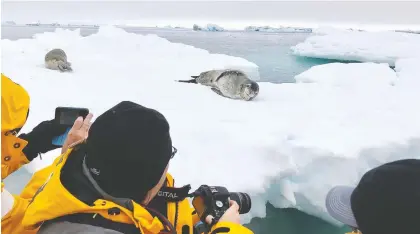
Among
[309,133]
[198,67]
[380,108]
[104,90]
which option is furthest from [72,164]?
[198,67]

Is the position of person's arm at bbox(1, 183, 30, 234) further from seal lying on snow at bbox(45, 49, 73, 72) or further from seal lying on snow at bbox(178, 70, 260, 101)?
seal lying on snow at bbox(45, 49, 73, 72)

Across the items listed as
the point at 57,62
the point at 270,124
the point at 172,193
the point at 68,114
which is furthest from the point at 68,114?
the point at 57,62

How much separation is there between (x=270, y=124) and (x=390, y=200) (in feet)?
8.33

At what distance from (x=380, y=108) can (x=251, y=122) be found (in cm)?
149

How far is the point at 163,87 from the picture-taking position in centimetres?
471

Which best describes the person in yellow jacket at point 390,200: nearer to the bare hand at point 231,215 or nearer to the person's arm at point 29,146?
the bare hand at point 231,215

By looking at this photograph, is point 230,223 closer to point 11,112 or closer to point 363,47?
point 11,112

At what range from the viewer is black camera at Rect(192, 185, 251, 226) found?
42.5 inches

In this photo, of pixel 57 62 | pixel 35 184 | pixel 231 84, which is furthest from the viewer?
pixel 57 62

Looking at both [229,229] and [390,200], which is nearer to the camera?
[390,200]

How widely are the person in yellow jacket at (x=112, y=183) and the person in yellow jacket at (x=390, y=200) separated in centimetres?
28

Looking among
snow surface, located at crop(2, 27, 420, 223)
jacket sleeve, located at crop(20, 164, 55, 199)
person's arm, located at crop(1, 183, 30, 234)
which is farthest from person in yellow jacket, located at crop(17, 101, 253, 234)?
snow surface, located at crop(2, 27, 420, 223)

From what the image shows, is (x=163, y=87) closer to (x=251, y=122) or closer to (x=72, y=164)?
(x=251, y=122)

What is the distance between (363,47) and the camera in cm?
1320
